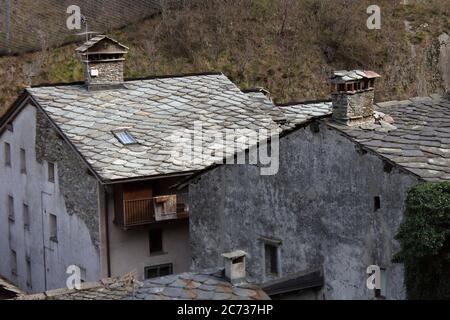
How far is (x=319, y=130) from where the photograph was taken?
20.7 meters

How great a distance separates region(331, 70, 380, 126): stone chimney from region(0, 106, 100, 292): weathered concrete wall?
8.98 metres

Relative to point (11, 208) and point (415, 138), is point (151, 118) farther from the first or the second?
point (415, 138)

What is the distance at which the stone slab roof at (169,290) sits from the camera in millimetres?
18547

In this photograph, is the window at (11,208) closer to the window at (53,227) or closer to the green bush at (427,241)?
the window at (53,227)

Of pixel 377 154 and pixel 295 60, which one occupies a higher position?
pixel 295 60

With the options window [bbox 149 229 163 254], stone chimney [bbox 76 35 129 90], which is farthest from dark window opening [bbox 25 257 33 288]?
stone chimney [bbox 76 35 129 90]

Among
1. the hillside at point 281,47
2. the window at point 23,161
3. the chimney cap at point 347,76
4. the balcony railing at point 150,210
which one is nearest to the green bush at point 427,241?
the chimney cap at point 347,76

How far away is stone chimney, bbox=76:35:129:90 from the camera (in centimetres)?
3094

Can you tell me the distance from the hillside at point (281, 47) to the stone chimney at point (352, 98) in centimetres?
1999

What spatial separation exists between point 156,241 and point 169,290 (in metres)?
10.1

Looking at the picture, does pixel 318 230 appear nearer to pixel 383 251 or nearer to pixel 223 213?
pixel 383 251

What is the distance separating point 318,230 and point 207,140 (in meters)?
8.85
